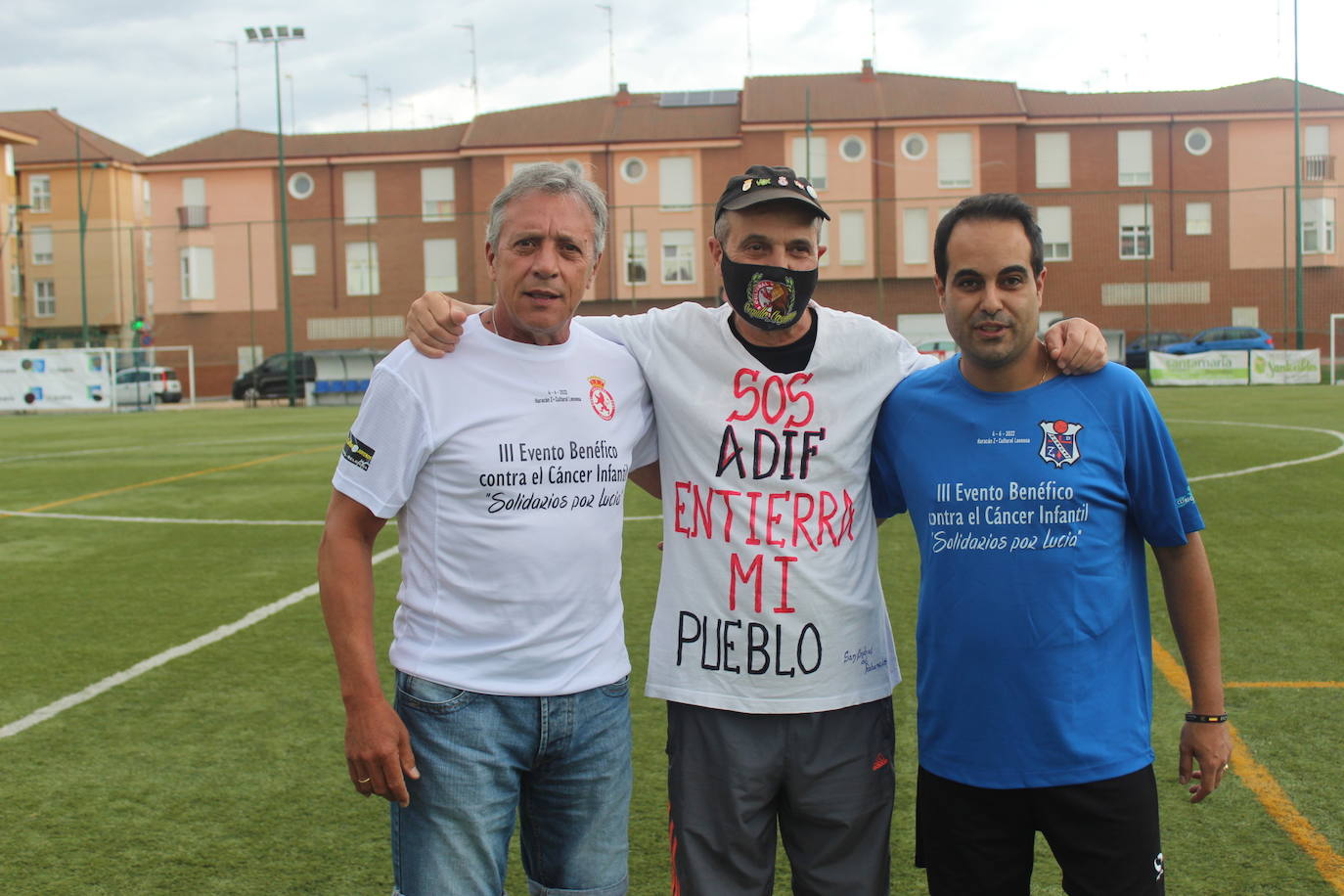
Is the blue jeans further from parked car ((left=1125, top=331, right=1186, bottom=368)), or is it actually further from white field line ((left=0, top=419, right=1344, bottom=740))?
parked car ((left=1125, top=331, right=1186, bottom=368))

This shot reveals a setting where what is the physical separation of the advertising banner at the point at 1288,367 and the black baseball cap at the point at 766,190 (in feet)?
99.1

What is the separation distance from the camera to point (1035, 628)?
265 cm

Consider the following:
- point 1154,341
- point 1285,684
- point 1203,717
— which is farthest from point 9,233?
point 1203,717

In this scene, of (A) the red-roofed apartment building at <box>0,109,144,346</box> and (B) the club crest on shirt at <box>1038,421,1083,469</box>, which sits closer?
(B) the club crest on shirt at <box>1038,421,1083,469</box>

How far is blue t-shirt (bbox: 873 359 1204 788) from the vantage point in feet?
8.68

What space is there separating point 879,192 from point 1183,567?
148 ft

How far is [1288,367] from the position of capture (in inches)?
1170

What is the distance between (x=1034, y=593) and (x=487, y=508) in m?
1.19

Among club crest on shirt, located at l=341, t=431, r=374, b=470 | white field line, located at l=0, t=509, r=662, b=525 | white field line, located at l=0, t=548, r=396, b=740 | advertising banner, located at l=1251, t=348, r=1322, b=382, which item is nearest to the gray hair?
club crest on shirt, located at l=341, t=431, r=374, b=470

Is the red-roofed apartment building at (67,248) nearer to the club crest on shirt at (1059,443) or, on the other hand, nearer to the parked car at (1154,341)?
the parked car at (1154,341)

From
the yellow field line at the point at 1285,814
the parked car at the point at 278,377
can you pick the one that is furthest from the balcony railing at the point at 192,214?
the yellow field line at the point at 1285,814

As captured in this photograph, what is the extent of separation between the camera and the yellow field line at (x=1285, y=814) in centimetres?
370

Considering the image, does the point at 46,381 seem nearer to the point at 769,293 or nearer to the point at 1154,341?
the point at 1154,341

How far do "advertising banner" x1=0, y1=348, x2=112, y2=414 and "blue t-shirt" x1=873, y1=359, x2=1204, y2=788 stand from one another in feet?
111
